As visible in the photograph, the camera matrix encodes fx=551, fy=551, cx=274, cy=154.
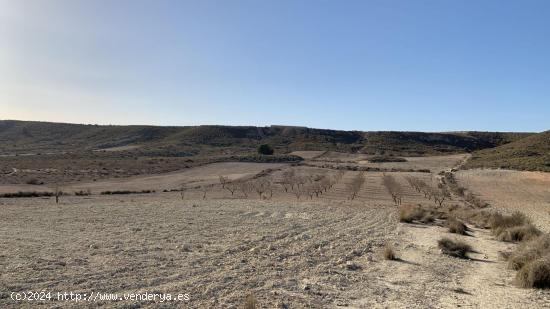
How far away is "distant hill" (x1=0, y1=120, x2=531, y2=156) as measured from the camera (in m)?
115

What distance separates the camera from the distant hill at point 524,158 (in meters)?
64.7

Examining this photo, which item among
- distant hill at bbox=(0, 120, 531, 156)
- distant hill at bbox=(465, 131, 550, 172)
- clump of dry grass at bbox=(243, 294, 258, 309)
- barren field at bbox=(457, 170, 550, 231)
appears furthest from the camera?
distant hill at bbox=(0, 120, 531, 156)

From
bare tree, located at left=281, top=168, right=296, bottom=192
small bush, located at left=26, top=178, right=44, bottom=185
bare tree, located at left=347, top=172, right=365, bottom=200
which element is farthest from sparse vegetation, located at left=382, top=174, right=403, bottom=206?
small bush, located at left=26, top=178, right=44, bottom=185

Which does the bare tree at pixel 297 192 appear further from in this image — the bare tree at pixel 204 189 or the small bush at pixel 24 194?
the small bush at pixel 24 194

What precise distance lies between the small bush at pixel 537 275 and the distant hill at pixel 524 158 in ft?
173

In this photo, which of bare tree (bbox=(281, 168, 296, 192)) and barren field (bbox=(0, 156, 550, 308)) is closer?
barren field (bbox=(0, 156, 550, 308))

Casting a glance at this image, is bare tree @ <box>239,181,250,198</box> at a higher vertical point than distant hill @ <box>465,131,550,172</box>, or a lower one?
lower

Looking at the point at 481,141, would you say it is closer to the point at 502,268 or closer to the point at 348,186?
the point at 348,186

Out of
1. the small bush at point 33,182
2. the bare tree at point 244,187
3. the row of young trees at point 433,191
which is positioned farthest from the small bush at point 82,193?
the row of young trees at point 433,191

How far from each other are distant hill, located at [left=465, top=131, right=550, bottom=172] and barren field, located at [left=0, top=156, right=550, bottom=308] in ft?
146

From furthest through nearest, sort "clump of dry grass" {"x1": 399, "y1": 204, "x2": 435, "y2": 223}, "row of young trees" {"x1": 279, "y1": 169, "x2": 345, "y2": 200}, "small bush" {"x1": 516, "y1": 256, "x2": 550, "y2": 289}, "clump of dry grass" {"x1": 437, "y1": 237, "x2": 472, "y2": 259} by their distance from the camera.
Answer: "row of young trees" {"x1": 279, "y1": 169, "x2": 345, "y2": 200} → "clump of dry grass" {"x1": 399, "y1": 204, "x2": 435, "y2": 223} → "clump of dry grass" {"x1": 437, "y1": 237, "x2": 472, "y2": 259} → "small bush" {"x1": 516, "y1": 256, "x2": 550, "y2": 289}

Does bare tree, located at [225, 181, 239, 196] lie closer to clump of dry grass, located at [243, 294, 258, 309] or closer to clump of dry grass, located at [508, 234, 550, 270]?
clump of dry grass, located at [508, 234, 550, 270]

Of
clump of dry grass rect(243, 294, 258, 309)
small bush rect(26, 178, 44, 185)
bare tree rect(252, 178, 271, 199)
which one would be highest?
clump of dry grass rect(243, 294, 258, 309)

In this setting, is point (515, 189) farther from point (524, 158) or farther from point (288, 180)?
point (524, 158)
